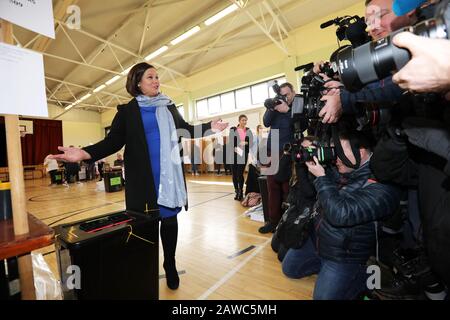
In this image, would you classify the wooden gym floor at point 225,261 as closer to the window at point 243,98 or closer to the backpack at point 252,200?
the backpack at point 252,200

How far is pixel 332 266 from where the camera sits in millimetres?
1287

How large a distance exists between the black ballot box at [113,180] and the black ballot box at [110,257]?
5.34 m

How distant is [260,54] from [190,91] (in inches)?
135

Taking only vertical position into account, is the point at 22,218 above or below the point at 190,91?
below

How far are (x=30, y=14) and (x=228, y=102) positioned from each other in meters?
8.28

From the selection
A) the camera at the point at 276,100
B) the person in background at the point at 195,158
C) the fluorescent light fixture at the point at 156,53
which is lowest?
the person in background at the point at 195,158

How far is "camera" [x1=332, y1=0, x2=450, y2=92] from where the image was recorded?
1.83 feet

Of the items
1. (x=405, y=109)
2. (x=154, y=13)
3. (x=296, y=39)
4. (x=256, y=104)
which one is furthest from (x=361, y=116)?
(x=256, y=104)

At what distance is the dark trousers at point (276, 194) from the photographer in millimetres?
2335

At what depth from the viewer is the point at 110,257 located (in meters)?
1.08

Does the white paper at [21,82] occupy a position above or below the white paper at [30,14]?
below

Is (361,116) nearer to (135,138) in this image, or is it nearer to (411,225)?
(411,225)

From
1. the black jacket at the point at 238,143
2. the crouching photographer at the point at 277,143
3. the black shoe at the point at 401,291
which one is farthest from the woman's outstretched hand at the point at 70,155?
the black jacket at the point at 238,143

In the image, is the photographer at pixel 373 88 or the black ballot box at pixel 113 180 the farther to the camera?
the black ballot box at pixel 113 180
